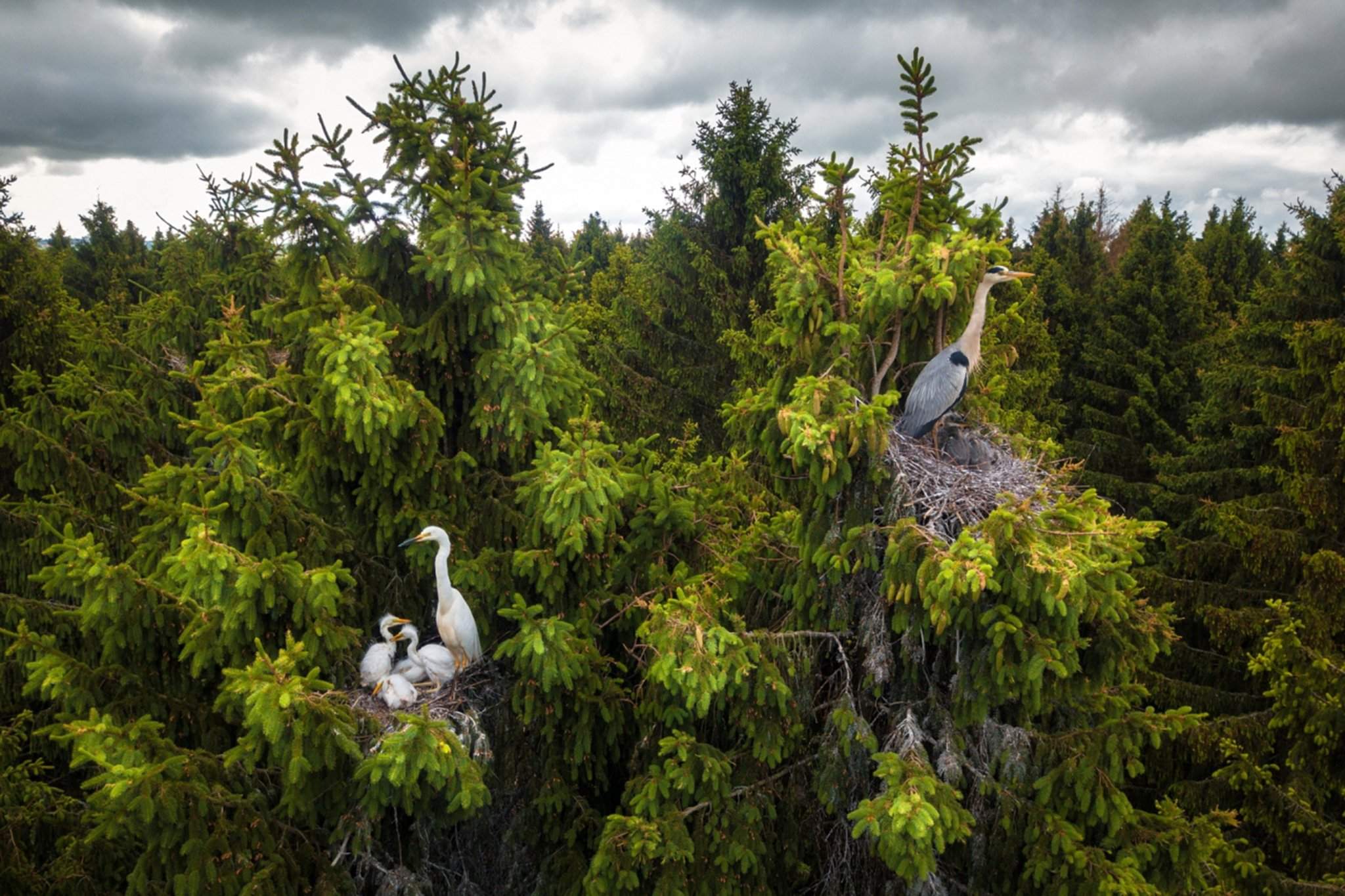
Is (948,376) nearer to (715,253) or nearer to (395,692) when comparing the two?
(395,692)

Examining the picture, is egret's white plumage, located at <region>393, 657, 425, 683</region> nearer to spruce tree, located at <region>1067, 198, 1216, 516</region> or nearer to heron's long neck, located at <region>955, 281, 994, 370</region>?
heron's long neck, located at <region>955, 281, 994, 370</region>

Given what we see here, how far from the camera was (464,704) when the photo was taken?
566 centimetres

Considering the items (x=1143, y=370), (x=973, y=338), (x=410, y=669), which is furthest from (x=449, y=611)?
(x=1143, y=370)

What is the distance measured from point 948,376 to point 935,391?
0.40 ft

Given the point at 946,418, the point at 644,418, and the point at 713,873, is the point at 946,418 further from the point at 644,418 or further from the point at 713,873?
the point at 644,418

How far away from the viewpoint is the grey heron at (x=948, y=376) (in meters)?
4.83

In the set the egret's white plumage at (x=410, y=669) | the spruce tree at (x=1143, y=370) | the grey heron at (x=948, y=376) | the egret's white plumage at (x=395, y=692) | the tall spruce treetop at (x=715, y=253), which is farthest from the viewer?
the spruce tree at (x=1143, y=370)

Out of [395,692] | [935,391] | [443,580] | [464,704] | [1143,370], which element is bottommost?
[464,704]

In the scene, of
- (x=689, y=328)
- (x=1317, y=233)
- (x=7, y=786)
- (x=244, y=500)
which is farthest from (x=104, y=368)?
(x=1317, y=233)

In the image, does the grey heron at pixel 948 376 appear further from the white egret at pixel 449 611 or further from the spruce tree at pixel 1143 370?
the spruce tree at pixel 1143 370

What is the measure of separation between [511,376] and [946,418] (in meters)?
3.20

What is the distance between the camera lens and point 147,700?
5.15m

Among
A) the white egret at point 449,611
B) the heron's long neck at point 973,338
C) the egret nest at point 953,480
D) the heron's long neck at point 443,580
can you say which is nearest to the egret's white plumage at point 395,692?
the white egret at point 449,611

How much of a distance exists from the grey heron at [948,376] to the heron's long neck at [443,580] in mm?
3228
